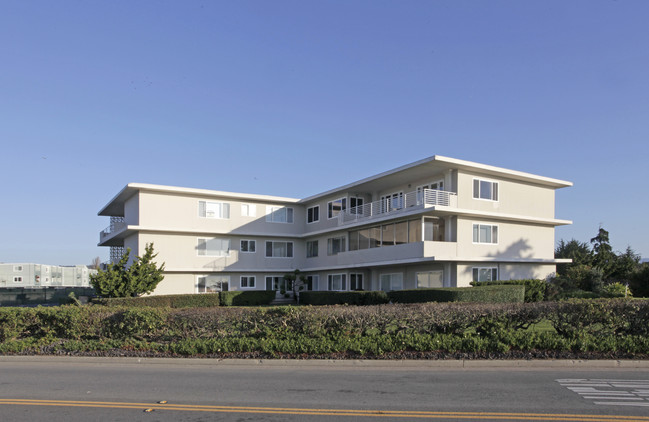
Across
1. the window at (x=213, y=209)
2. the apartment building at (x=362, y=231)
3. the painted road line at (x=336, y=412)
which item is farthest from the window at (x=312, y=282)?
the painted road line at (x=336, y=412)

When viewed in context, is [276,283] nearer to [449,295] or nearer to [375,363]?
[449,295]

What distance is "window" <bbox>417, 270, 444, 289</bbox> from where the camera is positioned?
3106cm

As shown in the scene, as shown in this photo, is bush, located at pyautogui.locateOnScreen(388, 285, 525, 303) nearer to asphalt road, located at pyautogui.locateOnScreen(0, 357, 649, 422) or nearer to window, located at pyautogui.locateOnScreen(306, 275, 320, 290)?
asphalt road, located at pyautogui.locateOnScreen(0, 357, 649, 422)

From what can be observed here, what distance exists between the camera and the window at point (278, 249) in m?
42.4

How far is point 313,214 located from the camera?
43.1 metres

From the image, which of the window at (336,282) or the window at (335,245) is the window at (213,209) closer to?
the window at (335,245)

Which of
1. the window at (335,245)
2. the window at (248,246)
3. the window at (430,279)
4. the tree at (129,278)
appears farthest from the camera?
the window at (248,246)

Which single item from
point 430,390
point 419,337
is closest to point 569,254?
point 419,337

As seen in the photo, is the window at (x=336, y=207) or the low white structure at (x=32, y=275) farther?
the low white structure at (x=32, y=275)

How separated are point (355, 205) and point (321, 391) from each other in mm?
30092

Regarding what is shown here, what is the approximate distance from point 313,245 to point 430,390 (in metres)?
34.2

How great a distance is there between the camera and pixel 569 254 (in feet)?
171

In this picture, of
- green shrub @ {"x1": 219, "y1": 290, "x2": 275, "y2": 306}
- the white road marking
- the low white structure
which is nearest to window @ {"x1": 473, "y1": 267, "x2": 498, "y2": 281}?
green shrub @ {"x1": 219, "y1": 290, "x2": 275, "y2": 306}

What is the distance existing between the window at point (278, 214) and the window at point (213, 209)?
136 inches
